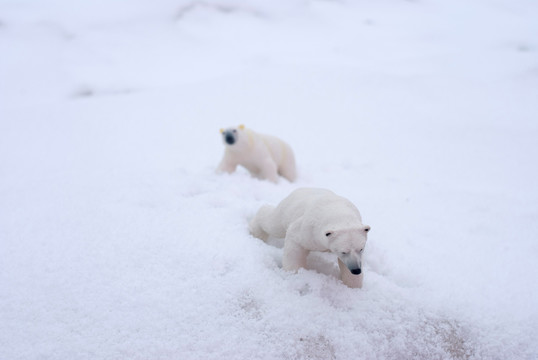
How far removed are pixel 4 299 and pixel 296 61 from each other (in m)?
6.42

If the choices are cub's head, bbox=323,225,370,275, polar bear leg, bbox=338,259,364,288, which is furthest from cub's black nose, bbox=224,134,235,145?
cub's head, bbox=323,225,370,275

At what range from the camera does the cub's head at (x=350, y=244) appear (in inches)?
66.9

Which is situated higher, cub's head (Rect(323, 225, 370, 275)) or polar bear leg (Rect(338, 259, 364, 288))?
cub's head (Rect(323, 225, 370, 275))

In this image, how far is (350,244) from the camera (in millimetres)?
1704

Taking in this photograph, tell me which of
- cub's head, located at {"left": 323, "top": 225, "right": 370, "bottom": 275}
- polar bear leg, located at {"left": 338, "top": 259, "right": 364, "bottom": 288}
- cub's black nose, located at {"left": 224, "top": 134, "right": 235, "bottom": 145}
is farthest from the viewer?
cub's black nose, located at {"left": 224, "top": 134, "right": 235, "bottom": 145}

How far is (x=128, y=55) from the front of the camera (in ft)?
24.4

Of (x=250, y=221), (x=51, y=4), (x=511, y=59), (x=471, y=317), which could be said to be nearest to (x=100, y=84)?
(x=51, y=4)

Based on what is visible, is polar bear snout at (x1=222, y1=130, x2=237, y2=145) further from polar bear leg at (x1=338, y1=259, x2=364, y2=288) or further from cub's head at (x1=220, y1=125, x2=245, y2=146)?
polar bear leg at (x1=338, y1=259, x2=364, y2=288)

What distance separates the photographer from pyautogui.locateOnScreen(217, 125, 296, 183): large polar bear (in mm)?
3673

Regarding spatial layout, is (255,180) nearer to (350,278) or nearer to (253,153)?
(253,153)

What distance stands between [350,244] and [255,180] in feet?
6.57

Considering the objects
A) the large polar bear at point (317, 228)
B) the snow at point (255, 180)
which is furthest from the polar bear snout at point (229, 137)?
the large polar bear at point (317, 228)

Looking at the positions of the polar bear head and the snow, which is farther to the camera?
the polar bear head

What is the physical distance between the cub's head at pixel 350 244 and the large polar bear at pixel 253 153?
205 centimetres
